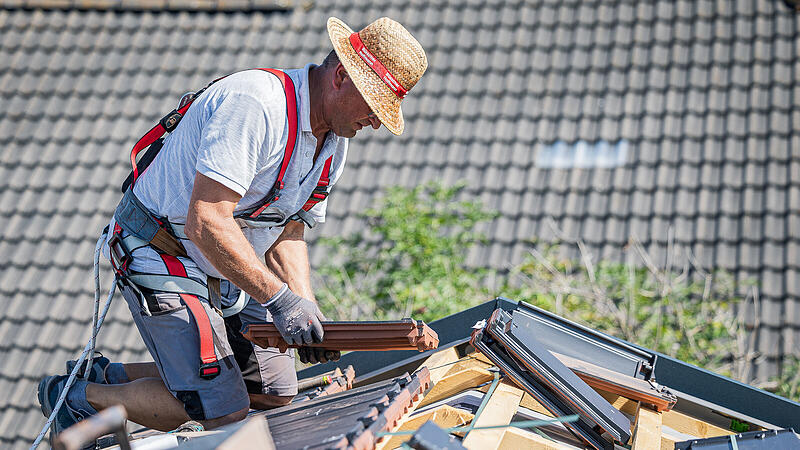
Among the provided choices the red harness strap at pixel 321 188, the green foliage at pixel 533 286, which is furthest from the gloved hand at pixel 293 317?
the green foliage at pixel 533 286

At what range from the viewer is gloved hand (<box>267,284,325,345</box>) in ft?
7.65

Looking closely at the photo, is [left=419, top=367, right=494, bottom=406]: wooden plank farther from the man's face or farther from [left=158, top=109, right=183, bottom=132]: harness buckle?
[left=158, top=109, right=183, bottom=132]: harness buckle

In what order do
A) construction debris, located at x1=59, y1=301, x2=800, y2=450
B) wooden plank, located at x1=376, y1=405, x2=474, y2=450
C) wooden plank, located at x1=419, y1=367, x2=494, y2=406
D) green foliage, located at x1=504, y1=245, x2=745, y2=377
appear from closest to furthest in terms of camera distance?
construction debris, located at x1=59, y1=301, x2=800, y2=450 < wooden plank, located at x1=376, y1=405, x2=474, y2=450 < wooden plank, located at x1=419, y1=367, x2=494, y2=406 < green foliage, located at x1=504, y1=245, x2=745, y2=377

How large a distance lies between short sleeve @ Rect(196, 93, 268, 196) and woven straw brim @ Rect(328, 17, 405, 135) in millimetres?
310

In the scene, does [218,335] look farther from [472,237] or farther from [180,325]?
[472,237]

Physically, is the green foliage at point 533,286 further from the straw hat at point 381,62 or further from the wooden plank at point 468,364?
the straw hat at point 381,62

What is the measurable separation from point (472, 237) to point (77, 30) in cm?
530

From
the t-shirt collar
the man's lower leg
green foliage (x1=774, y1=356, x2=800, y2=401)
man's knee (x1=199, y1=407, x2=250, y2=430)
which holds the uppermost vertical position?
the t-shirt collar

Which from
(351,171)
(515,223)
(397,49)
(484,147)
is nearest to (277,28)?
(351,171)

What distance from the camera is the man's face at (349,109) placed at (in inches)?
94.3

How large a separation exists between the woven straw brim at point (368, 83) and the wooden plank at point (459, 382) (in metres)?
0.81

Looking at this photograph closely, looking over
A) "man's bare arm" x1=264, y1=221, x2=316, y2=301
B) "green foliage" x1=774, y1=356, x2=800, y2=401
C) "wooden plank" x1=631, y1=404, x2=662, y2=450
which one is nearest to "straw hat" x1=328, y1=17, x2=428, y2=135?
"man's bare arm" x1=264, y1=221, x2=316, y2=301

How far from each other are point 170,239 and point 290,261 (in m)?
0.62

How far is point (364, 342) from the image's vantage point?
2.28m
